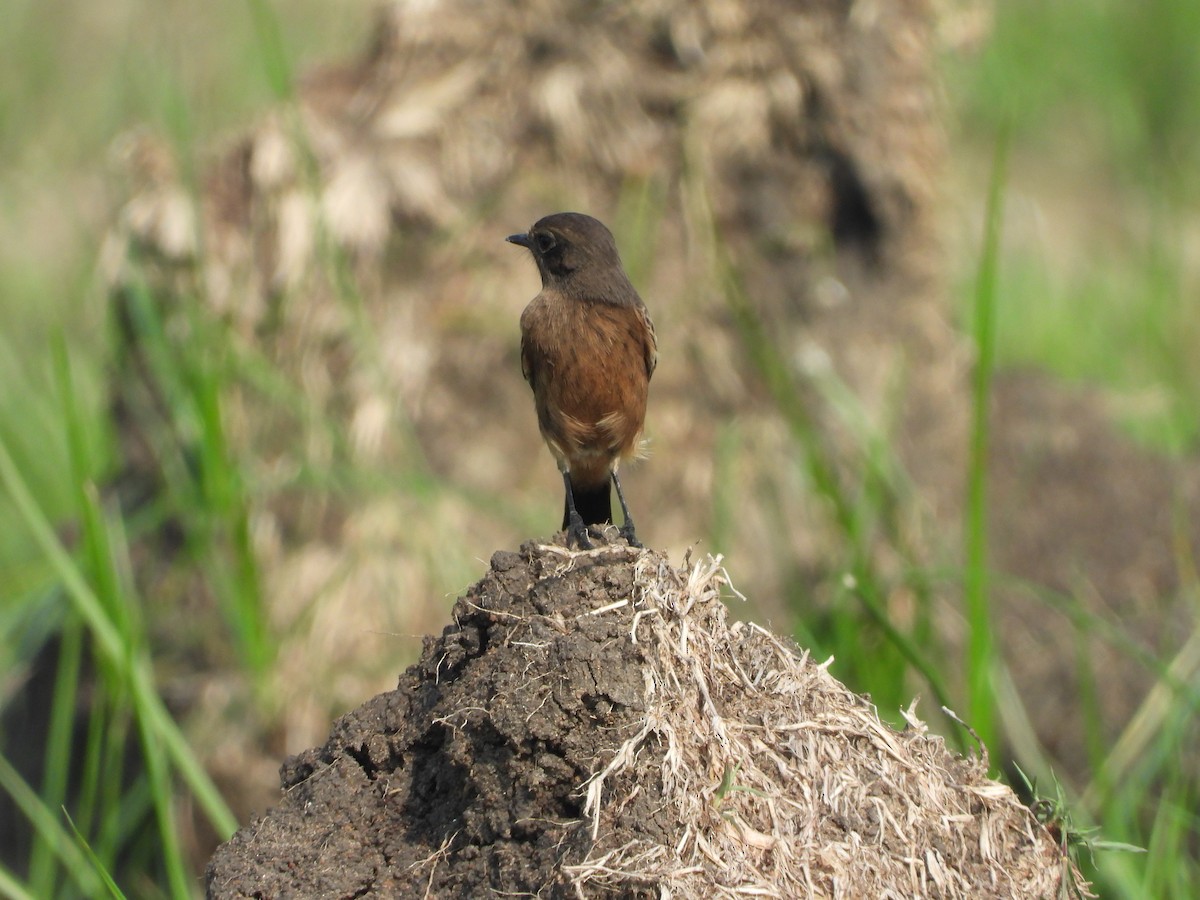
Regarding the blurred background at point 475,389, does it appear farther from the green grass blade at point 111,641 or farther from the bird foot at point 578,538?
the bird foot at point 578,538

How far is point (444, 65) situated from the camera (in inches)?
262

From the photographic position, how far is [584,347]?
12.8 feet

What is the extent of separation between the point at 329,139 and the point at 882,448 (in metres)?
2.97

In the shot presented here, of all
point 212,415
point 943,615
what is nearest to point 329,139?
point 212,415

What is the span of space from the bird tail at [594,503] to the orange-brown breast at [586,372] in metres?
0.28

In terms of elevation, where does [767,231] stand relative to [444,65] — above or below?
below

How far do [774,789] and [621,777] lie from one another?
0.28 m

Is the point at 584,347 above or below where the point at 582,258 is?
below

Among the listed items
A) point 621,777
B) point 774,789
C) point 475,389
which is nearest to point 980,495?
point 774,789

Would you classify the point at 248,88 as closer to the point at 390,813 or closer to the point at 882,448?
the point at 882,448

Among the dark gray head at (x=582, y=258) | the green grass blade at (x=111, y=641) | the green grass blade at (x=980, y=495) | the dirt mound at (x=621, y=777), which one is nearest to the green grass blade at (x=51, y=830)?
the green grass blade at (x=111, y=641)

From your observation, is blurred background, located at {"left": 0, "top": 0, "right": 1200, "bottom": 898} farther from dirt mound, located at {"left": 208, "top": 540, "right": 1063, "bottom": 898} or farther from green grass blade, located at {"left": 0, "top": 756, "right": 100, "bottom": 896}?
dirt mound, located at {"left": 208, "top": 540, "right": 1063, "bottom": 898}

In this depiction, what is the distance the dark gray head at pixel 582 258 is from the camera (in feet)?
13.1

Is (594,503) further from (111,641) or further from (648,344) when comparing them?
(111,641)
